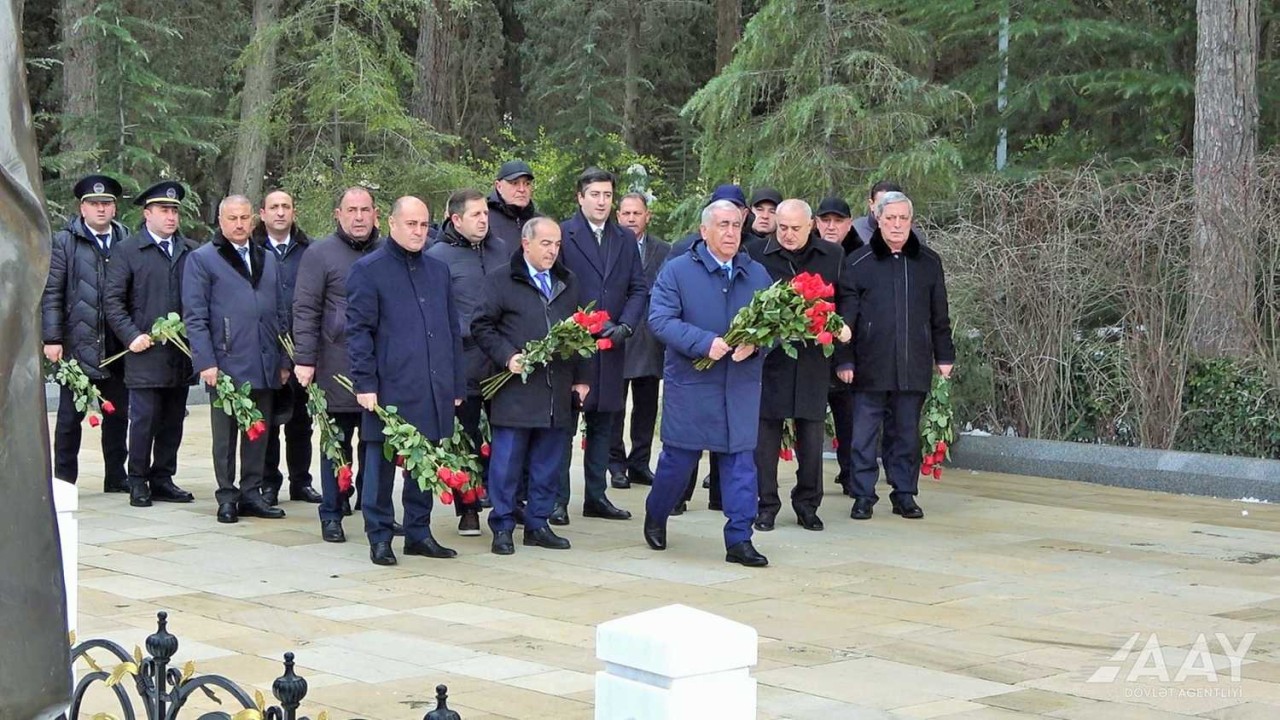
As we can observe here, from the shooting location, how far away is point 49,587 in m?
2.89

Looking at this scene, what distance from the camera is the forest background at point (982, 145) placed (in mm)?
12961

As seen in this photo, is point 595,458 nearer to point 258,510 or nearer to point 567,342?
point 567,342

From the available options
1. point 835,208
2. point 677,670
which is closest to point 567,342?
point 835,208

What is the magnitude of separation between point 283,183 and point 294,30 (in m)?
1.89

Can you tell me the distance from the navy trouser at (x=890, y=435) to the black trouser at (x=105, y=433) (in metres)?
5.02

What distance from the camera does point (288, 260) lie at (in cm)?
1099

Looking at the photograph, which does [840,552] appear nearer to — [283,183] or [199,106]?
[283,183]

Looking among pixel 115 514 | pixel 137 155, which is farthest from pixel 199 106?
pixel 115 514

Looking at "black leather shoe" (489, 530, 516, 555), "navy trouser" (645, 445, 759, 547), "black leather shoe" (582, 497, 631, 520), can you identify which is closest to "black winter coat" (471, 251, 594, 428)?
"black leather shoe" (489, 530, 516, 555)

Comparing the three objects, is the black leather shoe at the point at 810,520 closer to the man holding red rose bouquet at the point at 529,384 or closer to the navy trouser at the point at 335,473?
the man holding red rose bouquet at the point at 529,384

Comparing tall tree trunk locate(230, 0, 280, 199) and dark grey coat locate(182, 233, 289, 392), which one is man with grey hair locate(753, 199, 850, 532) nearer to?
dark grey coat locate(182, 233, 289, 392)

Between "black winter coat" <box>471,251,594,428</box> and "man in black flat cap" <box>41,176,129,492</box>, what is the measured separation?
319 centimetres

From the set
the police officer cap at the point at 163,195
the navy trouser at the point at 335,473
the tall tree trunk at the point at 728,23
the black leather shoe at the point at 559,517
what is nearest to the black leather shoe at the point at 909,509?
the black leather shoe at the point at 559,517

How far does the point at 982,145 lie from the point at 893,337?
987 cm
